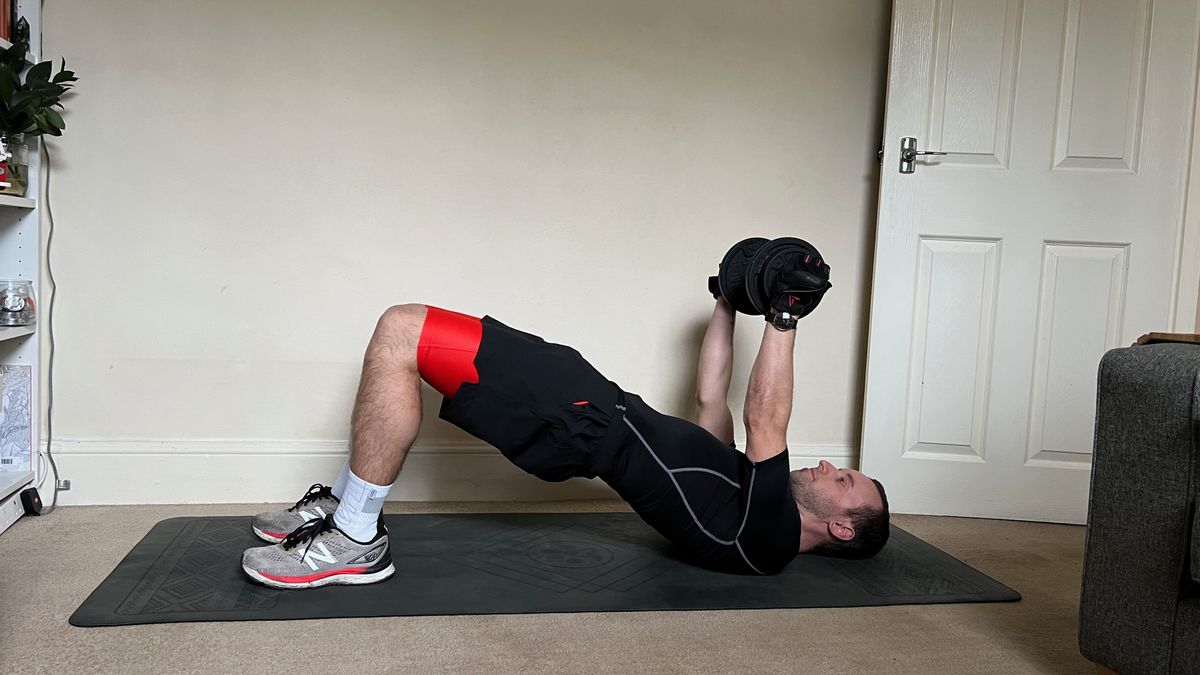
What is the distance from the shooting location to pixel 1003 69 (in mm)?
2906

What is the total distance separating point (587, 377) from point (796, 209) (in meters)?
1.30

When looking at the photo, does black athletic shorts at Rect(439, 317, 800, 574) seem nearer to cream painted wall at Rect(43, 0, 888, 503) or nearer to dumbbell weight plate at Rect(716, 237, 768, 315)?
dumbbell weight plate at Rect(716, 237, 768, 315)

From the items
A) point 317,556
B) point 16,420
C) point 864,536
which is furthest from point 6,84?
point 864,536

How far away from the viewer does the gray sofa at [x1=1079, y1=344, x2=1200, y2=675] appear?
1.39m

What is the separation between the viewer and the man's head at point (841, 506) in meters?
2.30

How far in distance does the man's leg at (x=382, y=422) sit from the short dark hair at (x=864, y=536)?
111 centimetres

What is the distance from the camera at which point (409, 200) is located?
2842 mm

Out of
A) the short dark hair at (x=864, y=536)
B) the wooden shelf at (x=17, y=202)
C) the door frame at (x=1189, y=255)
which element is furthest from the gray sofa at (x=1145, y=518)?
the wooden shelf at (x=17, y=202)

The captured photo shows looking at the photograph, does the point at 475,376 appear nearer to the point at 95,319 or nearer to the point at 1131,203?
the point at 95,319

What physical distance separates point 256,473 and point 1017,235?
2.49 m

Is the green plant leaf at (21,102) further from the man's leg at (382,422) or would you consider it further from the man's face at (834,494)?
the man's face at (834,494)

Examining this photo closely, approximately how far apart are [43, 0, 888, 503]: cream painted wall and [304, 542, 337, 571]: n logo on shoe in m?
0.81

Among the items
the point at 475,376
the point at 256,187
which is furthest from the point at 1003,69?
the point at 256,187

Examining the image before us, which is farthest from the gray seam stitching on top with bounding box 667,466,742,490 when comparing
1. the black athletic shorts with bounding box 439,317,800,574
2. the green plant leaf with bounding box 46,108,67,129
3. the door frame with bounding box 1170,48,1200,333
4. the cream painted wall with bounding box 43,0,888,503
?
the green plant leaf with bounding box 46,108,67,129
